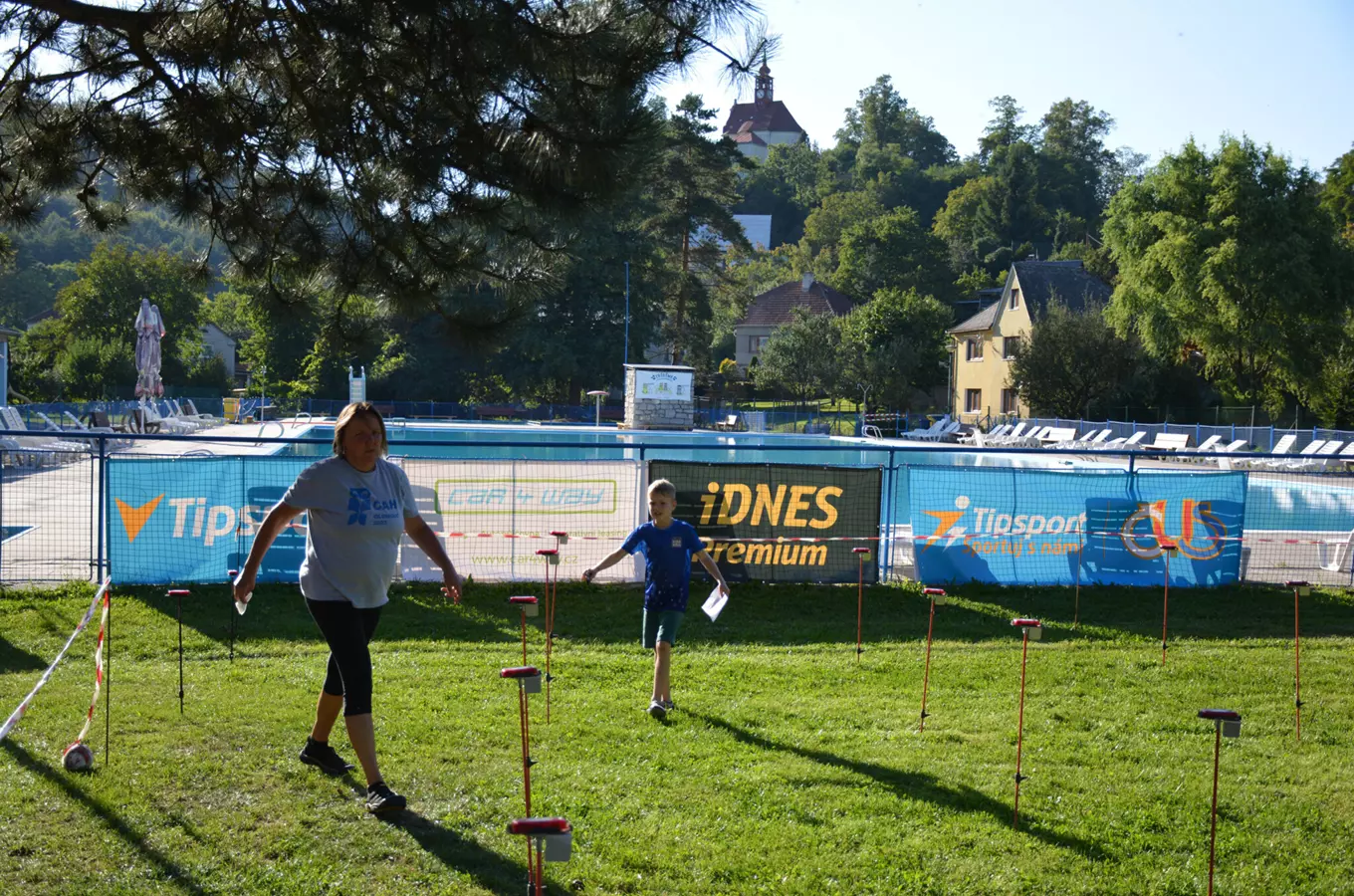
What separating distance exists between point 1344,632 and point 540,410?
165 feet

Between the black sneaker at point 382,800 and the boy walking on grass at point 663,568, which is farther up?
the boy walking on grass at point 663,568

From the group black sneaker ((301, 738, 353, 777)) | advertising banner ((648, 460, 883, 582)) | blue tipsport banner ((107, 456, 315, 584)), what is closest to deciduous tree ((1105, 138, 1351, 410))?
advertising banner ((648, 460, 883, 582))

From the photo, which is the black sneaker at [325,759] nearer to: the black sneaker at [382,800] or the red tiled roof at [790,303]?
the black sneaker at [382,800]

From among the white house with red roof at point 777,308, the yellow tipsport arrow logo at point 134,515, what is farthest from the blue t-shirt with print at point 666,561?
the white house with red roof at point 777,308

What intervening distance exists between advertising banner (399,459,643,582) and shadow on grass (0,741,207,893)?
6431 millimetres

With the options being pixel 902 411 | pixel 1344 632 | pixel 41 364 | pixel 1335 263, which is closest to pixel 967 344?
pixel 902 411

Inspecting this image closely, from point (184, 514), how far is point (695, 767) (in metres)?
7.77

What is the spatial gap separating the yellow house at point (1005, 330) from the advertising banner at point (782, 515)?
4602 centimetres

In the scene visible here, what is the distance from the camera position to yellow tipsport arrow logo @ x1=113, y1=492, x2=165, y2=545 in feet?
40.0

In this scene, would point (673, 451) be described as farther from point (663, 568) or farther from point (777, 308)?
point (777, 308)

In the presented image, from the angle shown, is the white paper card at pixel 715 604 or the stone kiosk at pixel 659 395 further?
the stone kiosk at pixel 659 395

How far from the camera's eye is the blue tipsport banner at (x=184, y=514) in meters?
12.2

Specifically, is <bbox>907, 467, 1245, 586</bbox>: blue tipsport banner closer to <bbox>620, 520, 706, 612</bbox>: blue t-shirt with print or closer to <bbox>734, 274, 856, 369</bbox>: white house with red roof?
<bbox>620, 520, 706, 612</bbox>: blue t-shirt with print

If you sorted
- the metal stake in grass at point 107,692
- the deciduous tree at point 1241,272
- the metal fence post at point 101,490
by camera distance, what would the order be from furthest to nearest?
the deciduous tree at point 1241,272
the metal fence post at point 101,490
the metal stake in grass at point 107,692
